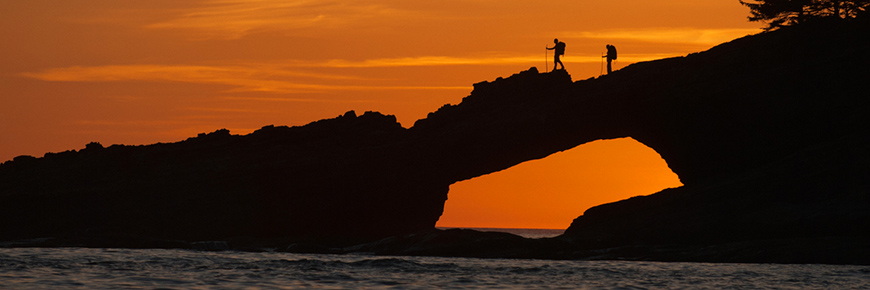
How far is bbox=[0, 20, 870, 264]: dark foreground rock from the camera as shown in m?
44.3

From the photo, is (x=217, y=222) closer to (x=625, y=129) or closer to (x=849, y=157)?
(x=625, y=129)

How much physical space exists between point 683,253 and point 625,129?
1454 centimetres

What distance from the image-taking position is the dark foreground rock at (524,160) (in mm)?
44344

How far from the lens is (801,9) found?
5497cm

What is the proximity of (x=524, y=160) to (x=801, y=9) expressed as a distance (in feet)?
53.4

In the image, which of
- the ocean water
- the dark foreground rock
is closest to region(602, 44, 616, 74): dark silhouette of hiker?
the dark foreground rock

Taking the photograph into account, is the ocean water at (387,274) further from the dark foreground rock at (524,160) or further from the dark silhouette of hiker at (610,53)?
the dark silhouette of hiker at (610,53)

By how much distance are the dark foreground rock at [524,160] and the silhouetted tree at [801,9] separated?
225 cm

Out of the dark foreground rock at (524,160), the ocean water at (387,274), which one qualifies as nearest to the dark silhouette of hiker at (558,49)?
the dark foreground rock at (524,160)

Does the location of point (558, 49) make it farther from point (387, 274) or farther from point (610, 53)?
point (387, 274)

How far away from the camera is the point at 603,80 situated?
54969 millimetres

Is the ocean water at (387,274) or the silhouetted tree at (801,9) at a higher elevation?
the silhouetted tree at (801,9)

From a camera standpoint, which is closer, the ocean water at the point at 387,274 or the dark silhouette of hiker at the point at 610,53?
the ocean water at the point at 387,274

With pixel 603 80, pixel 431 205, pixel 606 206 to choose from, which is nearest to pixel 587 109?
pixel 603 80
